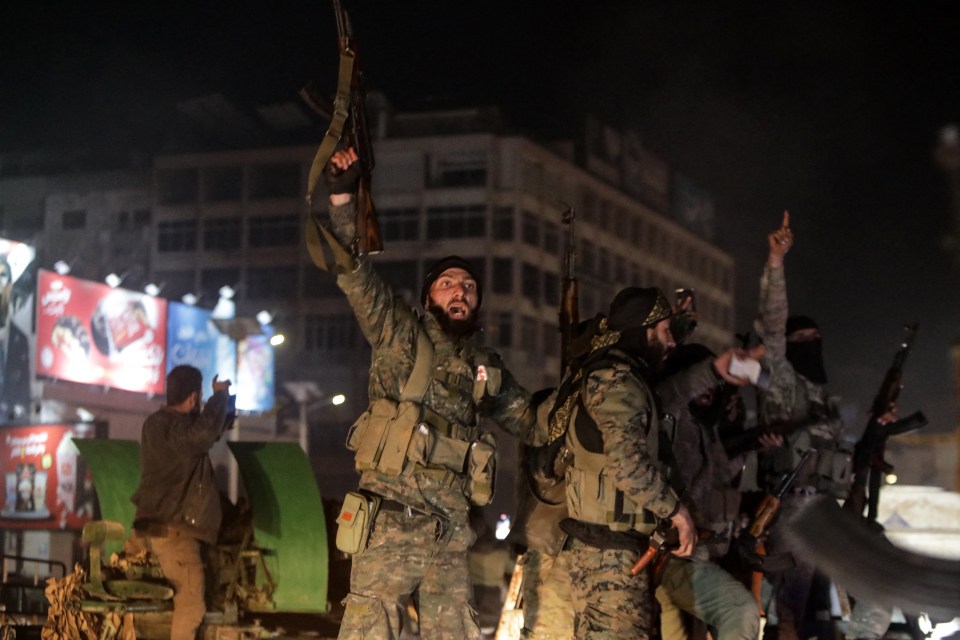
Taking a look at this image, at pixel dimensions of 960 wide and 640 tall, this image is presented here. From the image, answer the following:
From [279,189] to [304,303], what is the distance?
588 cm

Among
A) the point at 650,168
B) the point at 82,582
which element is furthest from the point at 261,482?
the point at 650,168

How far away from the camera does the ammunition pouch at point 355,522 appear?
17.0 ft

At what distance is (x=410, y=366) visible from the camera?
5.39 metres

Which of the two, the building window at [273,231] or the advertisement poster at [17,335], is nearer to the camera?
the advertisement poster at [17,335]

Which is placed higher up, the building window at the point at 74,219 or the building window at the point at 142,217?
the building window at the point at 142,217

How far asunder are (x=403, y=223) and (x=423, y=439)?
50.6m

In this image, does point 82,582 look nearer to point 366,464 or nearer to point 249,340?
point 366,464

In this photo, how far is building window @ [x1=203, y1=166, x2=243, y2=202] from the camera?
57.7 metres

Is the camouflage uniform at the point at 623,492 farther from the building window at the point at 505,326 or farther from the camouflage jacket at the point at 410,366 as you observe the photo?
the building window at the point at 505,326

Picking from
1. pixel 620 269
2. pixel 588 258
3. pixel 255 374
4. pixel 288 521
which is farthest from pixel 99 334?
pixel 620 269

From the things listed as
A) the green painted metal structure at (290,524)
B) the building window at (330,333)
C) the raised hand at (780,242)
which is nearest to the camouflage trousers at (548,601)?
the green painted metal structure at (290,524)

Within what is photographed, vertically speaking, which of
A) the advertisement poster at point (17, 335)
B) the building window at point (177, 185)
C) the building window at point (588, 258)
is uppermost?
the building window at point (177, 185)

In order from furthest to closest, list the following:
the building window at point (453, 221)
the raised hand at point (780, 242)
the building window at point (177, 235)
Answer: the building window at point (177, 235) < the building window at point (453, 221) < the raised hand at point (780, 242)

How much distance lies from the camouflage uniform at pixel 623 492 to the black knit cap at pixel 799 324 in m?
2.97
